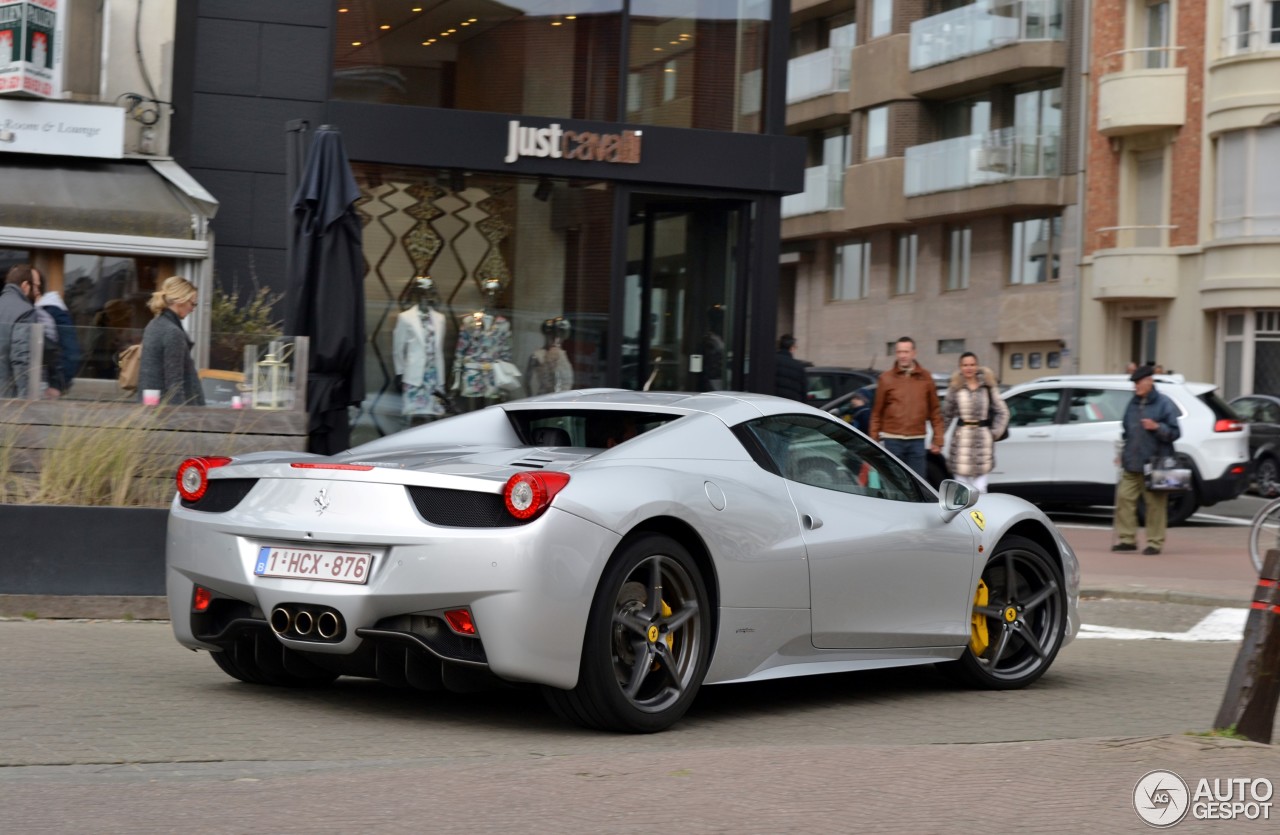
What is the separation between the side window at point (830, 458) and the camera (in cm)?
712

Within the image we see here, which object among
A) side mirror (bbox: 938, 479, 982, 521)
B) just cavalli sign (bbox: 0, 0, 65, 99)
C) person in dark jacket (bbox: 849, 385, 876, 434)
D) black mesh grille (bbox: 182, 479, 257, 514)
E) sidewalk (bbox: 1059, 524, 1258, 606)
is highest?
just cavalli sign (bbox: 0, 0, 65, 99)

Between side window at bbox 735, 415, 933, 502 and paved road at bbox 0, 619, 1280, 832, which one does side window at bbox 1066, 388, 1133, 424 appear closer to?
paved road at bbox 0, 619, 1280, 832

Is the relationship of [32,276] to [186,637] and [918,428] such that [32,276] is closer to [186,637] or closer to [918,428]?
[186,637]

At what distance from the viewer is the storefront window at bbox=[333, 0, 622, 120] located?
16344 millimetres

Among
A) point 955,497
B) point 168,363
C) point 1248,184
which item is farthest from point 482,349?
point 1248,184

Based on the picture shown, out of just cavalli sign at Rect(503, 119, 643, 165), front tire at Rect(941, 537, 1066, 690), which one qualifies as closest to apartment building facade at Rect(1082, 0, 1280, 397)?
just cavalli sign at Rect(503, 119, 643, 165)

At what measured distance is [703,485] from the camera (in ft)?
21.5

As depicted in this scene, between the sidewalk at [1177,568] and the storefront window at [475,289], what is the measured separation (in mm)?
5214

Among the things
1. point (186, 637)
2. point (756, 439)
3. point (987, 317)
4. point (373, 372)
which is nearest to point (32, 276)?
point (373, 372)

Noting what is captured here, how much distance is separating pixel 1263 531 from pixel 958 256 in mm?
29409

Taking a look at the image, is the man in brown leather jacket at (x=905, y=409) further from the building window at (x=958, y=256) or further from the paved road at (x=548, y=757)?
the building window at (x=958, y=256)

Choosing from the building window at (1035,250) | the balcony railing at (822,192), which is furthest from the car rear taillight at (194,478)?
the balcony railing at (822,192)

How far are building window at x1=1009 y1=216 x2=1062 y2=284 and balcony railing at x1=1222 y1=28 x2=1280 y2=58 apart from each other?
20.1 feet

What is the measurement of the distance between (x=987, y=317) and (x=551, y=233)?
26.5m
